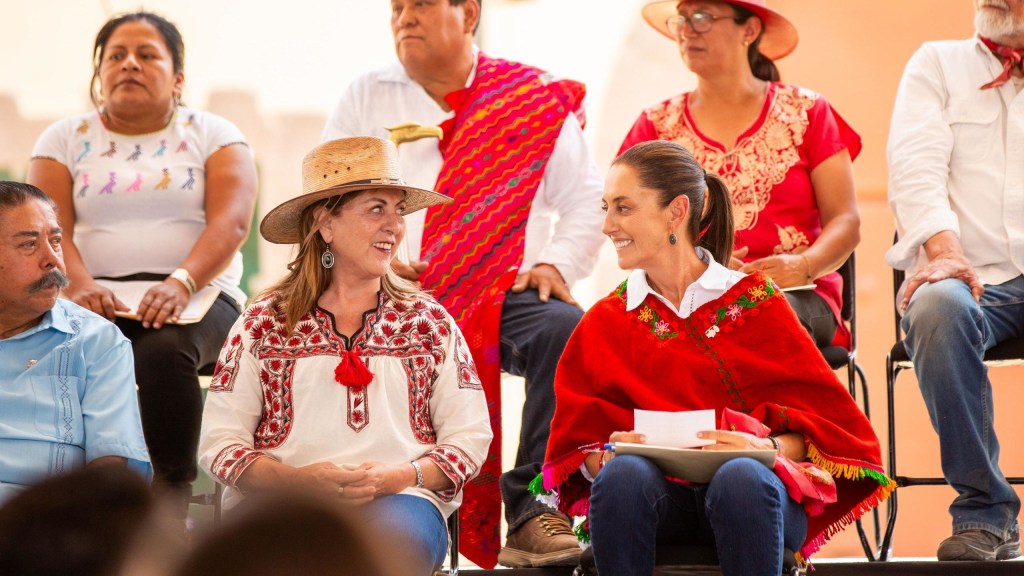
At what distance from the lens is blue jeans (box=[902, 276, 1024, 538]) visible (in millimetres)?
3066

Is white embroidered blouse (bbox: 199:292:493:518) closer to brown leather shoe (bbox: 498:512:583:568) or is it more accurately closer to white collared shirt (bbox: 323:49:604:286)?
brown leather shoe (bbox: 498:512:583:568)

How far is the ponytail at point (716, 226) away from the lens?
2.92 m

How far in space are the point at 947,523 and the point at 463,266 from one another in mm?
2674

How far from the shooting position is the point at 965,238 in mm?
3543

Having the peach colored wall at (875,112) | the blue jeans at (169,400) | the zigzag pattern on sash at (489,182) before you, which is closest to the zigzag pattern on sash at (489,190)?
the zigzag pattern on sash at (489,182)

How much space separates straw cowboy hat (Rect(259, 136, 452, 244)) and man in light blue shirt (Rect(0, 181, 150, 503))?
50 cm

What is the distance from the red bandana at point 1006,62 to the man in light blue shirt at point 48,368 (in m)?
2.52

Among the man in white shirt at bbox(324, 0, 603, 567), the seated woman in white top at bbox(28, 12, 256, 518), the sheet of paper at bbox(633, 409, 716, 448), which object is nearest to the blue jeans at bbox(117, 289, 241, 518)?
the seated woman in white top at bbox(28, 12, 256, 518)

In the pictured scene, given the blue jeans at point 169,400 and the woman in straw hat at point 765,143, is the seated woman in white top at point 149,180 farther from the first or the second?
the woman in straw hat at point 765,143

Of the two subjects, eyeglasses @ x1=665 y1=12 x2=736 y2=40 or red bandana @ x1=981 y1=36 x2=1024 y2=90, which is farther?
eyeglasses @ x1=665 y1=12 x2=736 y2=40

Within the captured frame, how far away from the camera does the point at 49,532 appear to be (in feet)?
3.09

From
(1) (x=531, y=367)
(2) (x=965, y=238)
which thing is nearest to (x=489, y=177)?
(1) (x=531, y=367)

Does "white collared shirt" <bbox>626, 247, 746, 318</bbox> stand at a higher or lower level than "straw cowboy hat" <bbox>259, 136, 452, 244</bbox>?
lower

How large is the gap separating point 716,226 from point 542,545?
3.01ft
